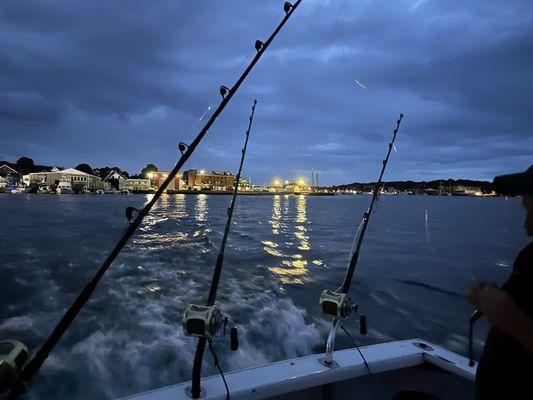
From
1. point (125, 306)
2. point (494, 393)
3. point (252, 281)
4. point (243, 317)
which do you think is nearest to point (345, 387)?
point (494, 393)

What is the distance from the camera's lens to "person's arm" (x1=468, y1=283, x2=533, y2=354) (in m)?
1.13

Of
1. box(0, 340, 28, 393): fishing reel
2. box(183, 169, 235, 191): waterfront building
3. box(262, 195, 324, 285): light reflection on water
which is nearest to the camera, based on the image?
box(0, 340, 28, 393): fishing reel

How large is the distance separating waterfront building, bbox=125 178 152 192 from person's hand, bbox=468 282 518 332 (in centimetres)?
14857

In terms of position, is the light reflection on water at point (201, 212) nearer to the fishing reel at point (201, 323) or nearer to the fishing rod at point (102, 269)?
the fishing rod at point (102, 269)

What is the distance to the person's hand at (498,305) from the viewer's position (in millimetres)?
1146

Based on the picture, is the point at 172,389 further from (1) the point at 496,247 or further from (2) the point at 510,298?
(1) the point at 496,247

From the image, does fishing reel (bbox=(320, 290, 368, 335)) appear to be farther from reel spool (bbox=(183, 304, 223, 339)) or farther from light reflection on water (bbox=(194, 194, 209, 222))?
light reflection on water (bbox=(194, 194, 209, 222))

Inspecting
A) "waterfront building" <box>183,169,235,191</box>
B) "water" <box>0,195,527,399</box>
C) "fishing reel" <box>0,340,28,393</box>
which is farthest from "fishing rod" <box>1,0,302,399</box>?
"waterfront building" <box>183,169,235,191</box>

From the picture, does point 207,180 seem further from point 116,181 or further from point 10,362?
point 10,362

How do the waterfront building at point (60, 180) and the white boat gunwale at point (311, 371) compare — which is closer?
the white boat gunwale at point (311, 371)

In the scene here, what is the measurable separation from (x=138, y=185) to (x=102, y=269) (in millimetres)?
149660

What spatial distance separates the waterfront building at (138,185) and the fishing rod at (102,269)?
14647 cm

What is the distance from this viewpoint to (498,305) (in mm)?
1169

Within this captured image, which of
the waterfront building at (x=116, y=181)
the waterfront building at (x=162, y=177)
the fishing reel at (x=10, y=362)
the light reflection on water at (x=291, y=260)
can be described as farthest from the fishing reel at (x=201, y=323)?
the waterfront building at (x=116, y=181)
